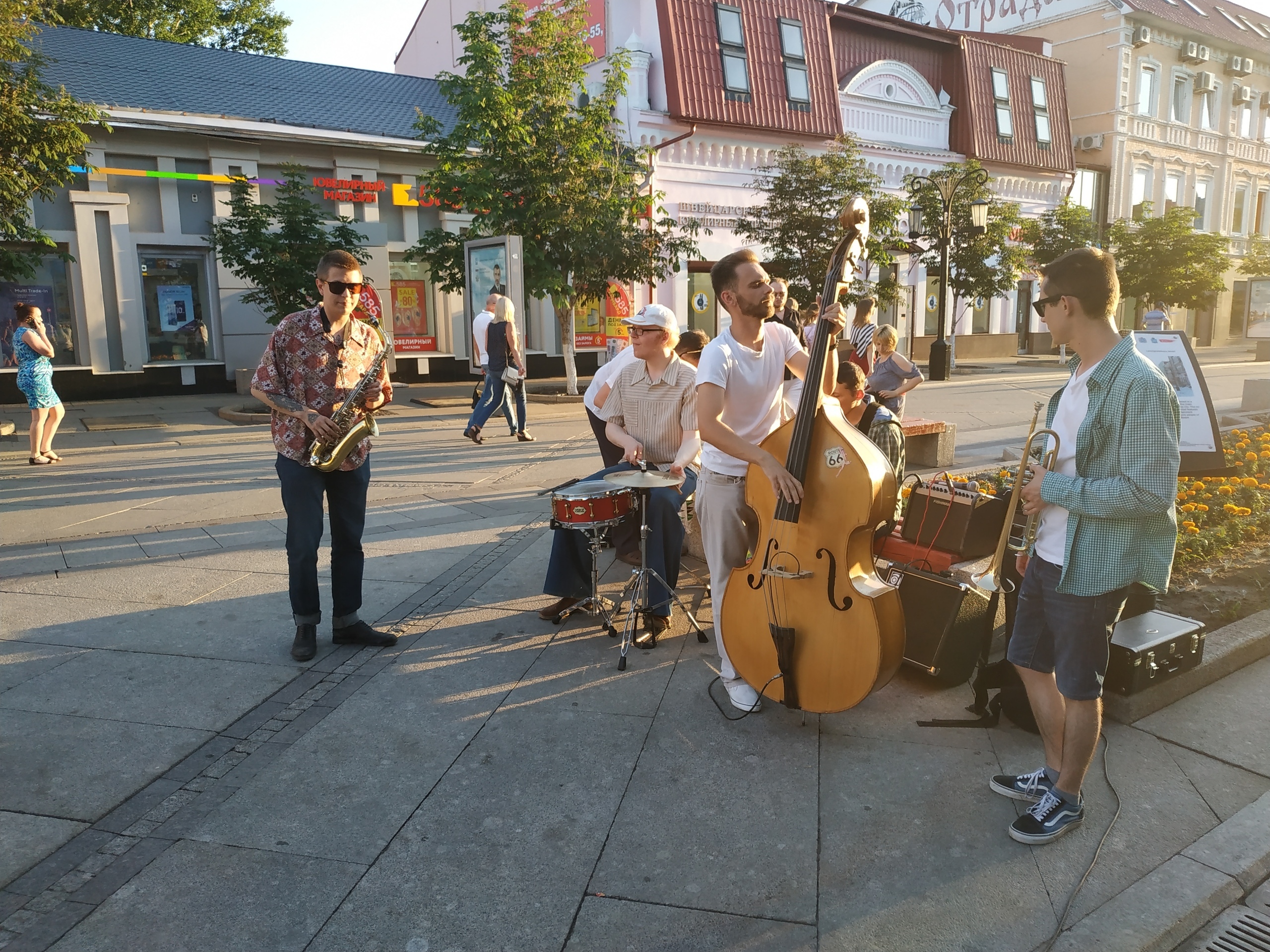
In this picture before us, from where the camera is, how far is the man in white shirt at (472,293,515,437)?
12008 millimetres

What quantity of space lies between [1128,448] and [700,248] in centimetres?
2212

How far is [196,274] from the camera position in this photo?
60.5 ft

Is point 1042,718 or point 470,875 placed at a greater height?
point 1042,718

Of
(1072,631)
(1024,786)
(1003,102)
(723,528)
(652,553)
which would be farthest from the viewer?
(1003,102)

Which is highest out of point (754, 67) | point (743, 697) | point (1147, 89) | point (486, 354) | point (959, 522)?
point (1147, 89)

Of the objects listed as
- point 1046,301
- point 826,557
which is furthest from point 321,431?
point 1046,301

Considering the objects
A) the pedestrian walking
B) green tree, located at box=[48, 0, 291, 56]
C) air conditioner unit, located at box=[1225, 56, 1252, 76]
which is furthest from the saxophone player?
air conditioner unit, located at box=[1225, 56, 1252, 76]

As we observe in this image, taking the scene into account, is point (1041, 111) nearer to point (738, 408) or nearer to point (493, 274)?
point (493, 274)

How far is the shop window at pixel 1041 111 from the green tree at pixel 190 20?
25330 millimetres

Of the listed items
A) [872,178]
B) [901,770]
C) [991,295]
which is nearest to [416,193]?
[872,178]

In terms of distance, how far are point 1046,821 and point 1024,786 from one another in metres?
0.26

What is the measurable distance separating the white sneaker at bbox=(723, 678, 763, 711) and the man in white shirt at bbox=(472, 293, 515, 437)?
834 cm

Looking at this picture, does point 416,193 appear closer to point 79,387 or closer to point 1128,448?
point 79,387

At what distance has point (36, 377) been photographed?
10.3m
